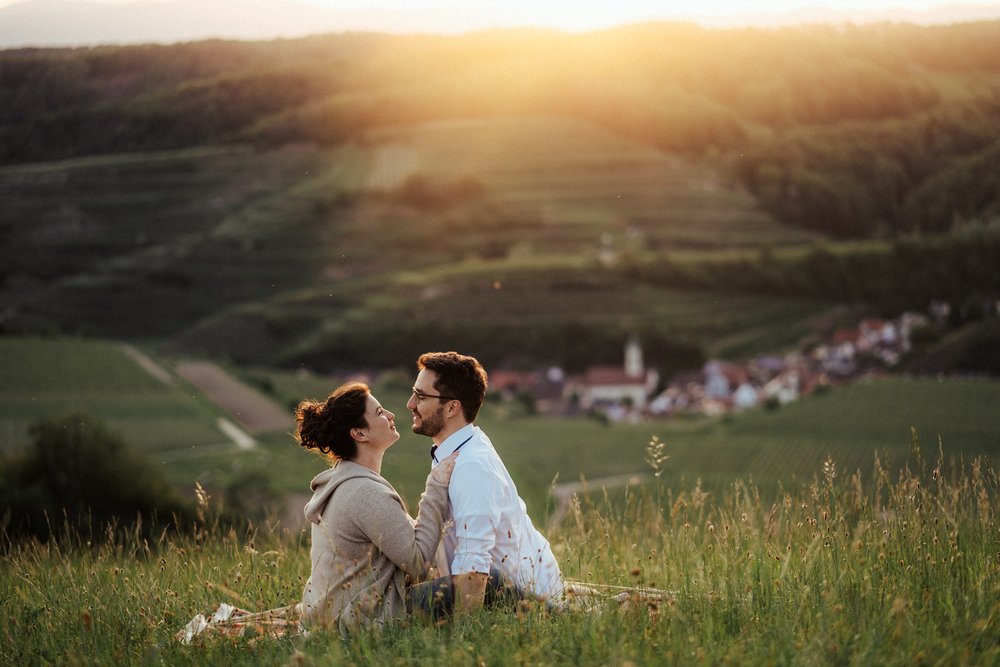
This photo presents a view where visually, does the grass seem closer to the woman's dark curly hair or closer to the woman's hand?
the woman's dark curly hair

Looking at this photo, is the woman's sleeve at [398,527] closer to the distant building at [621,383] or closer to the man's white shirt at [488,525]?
the man's white shirt at [488,525]

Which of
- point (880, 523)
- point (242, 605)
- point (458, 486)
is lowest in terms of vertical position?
point (242, 605)

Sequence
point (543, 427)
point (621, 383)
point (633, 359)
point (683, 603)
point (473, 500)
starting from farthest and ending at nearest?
point (633, 359) → point (621, 383) → point (543, 427) → point (473, 500) → point (683, 603)

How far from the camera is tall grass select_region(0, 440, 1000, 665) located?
8.69ft

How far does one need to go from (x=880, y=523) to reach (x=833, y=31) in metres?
70.6

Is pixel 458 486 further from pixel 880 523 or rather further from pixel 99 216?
pixel 99 216

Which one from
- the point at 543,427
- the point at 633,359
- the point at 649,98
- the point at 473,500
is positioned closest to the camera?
the point at 473,500

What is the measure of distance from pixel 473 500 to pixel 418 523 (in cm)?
23

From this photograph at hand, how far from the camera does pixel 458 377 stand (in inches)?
131

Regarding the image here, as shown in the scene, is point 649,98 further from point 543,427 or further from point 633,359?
point 543,427

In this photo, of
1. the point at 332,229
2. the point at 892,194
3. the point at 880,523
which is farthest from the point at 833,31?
the point at 880,523

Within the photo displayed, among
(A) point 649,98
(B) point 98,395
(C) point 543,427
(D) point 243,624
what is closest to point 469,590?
(D) point 243,624

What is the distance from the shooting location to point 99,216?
294 feet

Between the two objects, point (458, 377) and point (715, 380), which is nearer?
point (458, 377)
